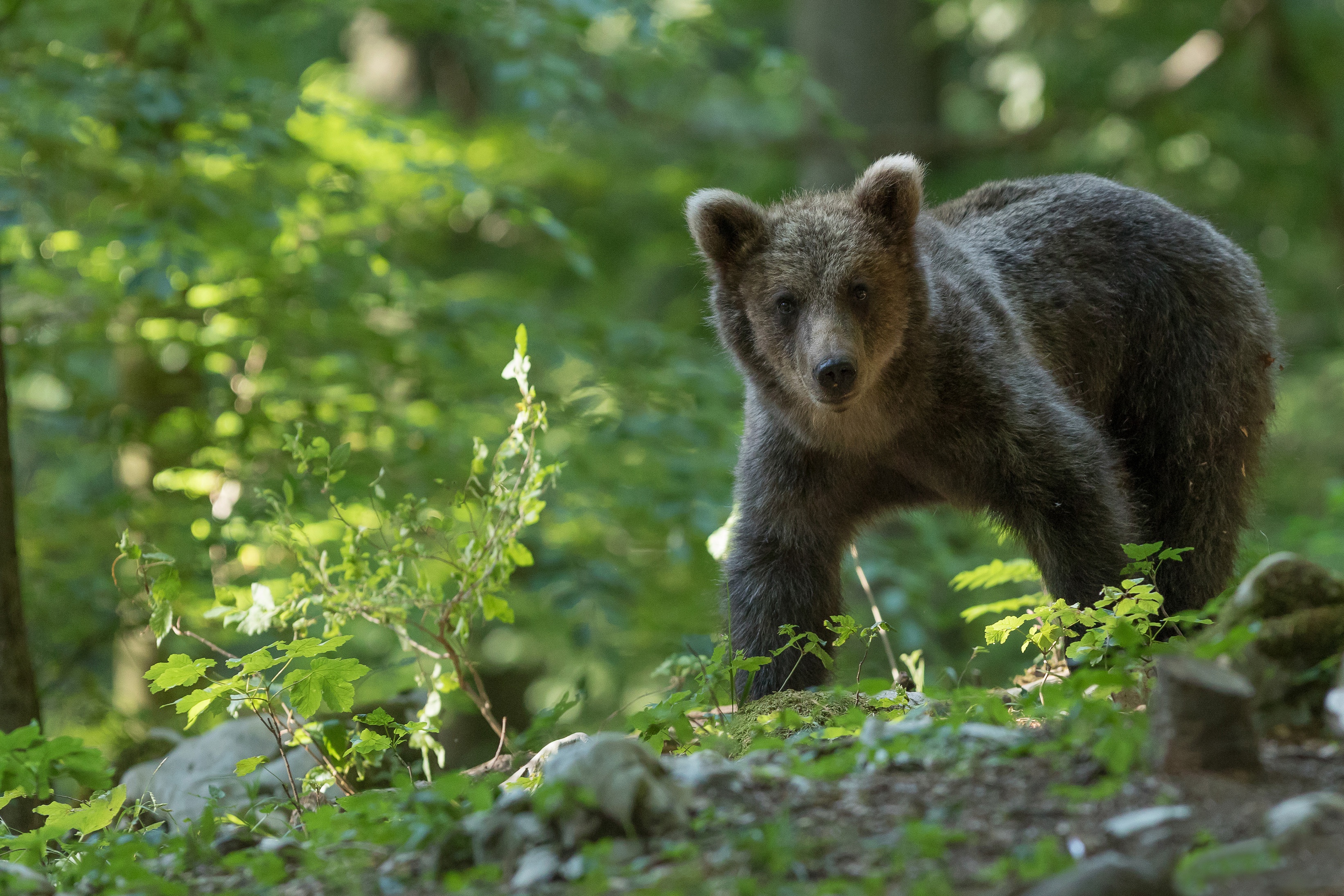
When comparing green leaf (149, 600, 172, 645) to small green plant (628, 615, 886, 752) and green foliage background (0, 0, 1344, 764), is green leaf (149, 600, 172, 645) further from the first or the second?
small green plant (628, 615, 886, 752)

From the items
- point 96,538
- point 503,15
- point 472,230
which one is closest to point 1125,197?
point 503,15

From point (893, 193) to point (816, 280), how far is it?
56 cm

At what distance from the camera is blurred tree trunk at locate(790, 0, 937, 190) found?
12109 mm

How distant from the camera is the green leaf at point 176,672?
3.86 meters

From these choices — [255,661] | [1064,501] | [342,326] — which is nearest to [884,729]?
[255,661]

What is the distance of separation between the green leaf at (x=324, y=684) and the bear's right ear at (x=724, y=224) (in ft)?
8.09

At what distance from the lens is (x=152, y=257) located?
650 centimetres

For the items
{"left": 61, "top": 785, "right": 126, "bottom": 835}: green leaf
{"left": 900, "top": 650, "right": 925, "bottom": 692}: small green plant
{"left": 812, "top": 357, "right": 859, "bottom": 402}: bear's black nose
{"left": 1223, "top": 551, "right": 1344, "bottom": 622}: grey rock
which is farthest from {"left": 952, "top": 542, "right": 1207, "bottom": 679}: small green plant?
{"left": 61, "top": 785, "right": 126, "bottom": 835}: green leaf

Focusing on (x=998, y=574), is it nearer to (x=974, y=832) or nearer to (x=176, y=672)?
(x=974, y=832)

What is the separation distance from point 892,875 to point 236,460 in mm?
6191

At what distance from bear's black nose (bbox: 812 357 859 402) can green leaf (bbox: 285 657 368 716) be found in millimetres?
2058

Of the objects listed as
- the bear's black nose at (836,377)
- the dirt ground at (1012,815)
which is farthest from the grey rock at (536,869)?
the bear's black nose at (836,377)

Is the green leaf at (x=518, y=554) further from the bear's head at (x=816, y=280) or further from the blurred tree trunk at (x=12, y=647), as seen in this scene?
the blurred tree trunk at (x=12, y=647)

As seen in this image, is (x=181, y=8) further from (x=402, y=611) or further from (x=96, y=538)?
(x=402, y=611)
